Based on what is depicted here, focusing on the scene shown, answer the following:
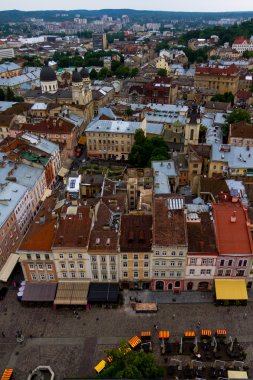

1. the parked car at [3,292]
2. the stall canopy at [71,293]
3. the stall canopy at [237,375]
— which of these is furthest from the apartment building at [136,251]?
the parked car at [3,292]

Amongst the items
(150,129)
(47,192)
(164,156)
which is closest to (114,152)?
(150,129)

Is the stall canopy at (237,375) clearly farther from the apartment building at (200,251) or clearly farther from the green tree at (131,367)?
the apartment building at (200,251)

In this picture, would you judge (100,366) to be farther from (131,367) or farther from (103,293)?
(103,293)

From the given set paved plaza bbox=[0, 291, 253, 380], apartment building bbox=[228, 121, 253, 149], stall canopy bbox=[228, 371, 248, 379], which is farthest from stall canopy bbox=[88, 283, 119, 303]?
apartment building bbox=[228, 121, 253, 149]

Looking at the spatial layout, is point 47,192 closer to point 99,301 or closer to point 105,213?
point 105,213

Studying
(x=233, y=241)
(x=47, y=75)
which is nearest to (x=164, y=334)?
(x=233, y=241)

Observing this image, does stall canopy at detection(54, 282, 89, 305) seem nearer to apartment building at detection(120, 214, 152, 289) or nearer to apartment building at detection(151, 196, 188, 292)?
apartment building at detection(120, 214, 152, 289)
